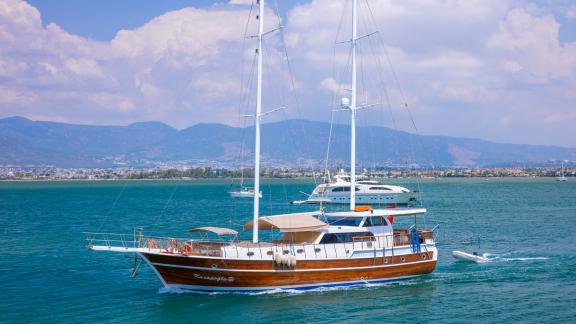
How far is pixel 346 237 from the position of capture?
33.3 meters

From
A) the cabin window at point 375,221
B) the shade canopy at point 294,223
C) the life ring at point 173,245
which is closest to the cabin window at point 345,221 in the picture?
the cabin window at point 375,221

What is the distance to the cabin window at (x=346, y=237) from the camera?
3288 centimetres

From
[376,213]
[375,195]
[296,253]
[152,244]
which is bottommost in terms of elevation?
[296,253]

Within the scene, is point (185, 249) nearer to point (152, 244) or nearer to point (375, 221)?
point (152, 244)

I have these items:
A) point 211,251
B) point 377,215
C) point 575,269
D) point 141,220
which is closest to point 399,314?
point 377,215

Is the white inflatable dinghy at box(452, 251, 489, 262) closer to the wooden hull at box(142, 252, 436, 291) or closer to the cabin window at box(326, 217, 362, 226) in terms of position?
the cabin window at box(326, 217, 362, 226)

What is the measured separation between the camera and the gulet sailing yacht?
1203 inches

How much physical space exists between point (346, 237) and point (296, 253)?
3.29 m

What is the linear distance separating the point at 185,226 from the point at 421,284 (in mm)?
34722

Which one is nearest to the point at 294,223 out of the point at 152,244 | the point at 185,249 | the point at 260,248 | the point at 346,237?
the point at 260,248

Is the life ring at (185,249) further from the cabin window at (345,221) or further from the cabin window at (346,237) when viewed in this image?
the cabin window at (345,221)

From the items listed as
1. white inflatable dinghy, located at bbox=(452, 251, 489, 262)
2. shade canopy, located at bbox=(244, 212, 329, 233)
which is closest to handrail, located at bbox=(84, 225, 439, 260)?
shade canopy, located at bbox=(244, 212, 329, 233)

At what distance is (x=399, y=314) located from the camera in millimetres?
28375

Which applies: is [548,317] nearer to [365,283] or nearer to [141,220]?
[365,283]
